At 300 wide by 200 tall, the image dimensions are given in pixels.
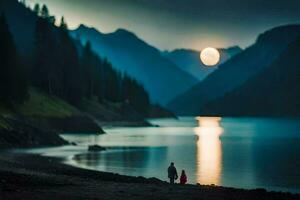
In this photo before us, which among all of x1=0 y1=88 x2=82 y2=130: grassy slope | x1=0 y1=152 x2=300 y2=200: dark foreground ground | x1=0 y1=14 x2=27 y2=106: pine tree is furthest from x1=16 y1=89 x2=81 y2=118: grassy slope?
x1=0 y1=152 x2=300 y2=200: dark foreground ground

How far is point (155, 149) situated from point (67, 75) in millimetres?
71730

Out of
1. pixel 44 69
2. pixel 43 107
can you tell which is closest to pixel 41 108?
pixel 43 107

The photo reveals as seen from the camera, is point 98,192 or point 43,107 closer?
point 98,192

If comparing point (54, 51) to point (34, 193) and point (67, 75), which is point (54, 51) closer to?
point (67, 75)

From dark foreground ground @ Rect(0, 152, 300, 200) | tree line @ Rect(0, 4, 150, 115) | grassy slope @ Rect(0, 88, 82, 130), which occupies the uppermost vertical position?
tree line @ Rect(0, 4, 150, 115)

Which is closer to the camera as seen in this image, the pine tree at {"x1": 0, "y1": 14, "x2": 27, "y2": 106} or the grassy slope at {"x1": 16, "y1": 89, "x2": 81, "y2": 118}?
the pine tree at {"x1": 0, "y1": 14, "x2": 27, "y2": 106}

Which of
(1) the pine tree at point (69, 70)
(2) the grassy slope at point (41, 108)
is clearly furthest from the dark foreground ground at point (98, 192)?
(1) the pine tree at point (69, 70)

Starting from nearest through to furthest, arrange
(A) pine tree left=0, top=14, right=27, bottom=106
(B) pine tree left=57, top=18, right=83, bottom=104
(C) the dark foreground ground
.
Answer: (C) the dark foreground ground → (A) pine tree left=0, top=14, right=27, bottom=106 → (B) pine tree left=57, top=18, right=83, bottom=104

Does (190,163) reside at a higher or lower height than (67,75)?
lower

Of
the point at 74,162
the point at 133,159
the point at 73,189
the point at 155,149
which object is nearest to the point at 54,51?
the point at 155,149

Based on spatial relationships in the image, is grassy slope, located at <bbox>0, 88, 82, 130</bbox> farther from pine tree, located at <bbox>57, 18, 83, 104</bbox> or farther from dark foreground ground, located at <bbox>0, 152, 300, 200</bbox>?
dark foreground ground, located at <bbox>0, 152, 300, 200</bbox>

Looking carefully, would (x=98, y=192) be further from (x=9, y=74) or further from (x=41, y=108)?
(x=41, y=108)

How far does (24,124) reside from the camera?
321 feet

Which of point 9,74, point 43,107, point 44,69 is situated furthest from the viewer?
point 44,69
